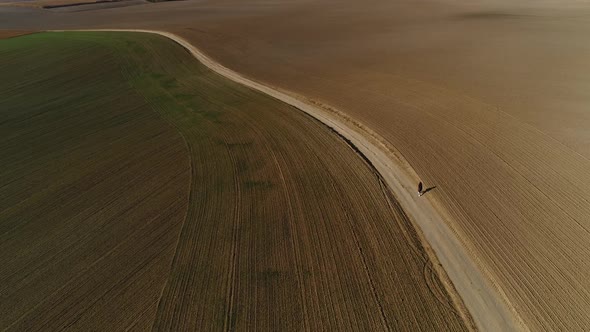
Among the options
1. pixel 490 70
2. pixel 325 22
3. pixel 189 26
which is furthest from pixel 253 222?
pixel 189 26

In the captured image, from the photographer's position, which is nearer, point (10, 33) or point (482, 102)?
point (482, 102)

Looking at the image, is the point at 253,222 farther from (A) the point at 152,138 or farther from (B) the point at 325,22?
(B) the point at 325,22

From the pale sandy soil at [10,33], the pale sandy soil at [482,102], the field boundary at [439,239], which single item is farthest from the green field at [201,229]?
the pale sandy soil at [10,33]

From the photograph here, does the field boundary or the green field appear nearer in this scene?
the field boundary

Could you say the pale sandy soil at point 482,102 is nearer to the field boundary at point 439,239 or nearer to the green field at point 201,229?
the field boundary at point 439,239

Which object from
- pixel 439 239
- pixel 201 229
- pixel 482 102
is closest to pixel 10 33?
pixel 201 229

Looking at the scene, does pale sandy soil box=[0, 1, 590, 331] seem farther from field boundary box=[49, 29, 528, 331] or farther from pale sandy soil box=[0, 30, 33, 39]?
pale sandy soil box=[0, 30, 33, 39]

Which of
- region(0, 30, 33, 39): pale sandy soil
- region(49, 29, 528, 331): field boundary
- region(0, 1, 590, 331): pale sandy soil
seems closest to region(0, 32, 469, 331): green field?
region(49, 29, 528, 331): field boundary

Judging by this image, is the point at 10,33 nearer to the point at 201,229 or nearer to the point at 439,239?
the point at 201,229

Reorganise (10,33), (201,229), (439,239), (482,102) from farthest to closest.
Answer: (10,33)
(482,102)
(201,229)
(439,239)
